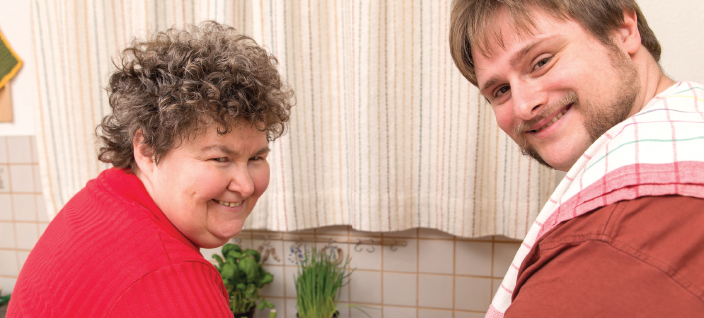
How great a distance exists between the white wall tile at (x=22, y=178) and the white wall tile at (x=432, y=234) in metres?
1.68

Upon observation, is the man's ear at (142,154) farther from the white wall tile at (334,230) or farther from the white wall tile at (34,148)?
the white wall tile at (34,148)

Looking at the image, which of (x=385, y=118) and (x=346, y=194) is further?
(x=346, y=194)

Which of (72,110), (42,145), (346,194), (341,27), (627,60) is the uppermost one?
(341,27)

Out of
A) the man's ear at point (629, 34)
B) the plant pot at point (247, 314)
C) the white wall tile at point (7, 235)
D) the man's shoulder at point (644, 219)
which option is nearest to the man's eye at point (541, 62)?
the man's ear at point (629, 34)

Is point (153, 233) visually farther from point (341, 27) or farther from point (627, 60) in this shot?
point (341, 27)

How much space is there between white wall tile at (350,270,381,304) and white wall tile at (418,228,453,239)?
226mm

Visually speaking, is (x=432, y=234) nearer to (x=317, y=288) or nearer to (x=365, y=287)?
(x=365, y=287)

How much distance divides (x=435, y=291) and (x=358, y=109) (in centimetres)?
74

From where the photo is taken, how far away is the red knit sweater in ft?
1.71

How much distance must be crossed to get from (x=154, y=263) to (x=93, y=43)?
1276mm

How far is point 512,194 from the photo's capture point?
50.4 inches

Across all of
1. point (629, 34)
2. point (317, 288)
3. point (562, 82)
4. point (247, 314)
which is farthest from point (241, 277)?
point (629, 34)

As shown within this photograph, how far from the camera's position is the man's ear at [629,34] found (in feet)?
2.09

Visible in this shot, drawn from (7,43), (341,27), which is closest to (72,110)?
(7,43)
